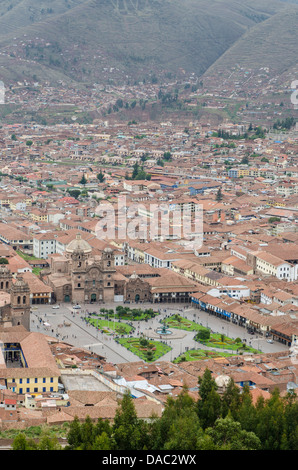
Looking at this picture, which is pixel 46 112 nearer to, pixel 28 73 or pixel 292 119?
pixel 28 73

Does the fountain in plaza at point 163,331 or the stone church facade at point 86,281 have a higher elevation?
the stone church facade at point 86,281

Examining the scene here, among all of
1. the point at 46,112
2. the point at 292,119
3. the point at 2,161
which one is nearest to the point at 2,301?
the point at 2,161

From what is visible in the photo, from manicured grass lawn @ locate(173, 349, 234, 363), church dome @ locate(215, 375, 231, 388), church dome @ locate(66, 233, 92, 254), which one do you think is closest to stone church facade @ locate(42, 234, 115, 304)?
church dome @ locate(66, 233, 92, 254)

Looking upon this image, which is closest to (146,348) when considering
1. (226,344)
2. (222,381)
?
(226,344)

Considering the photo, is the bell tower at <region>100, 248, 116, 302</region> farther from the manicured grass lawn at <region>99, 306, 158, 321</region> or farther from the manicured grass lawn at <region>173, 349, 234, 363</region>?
the manicured grass lawn at <region>173, 349, 234, 363</region>

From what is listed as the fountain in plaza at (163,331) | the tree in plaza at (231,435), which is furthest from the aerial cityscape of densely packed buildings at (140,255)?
the tree in plaza at (231,435)

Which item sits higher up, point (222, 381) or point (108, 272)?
point (222, 381)

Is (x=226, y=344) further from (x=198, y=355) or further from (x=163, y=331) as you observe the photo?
(x=163, y=331)

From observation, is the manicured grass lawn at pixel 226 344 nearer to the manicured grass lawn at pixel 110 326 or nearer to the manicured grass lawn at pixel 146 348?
the manicured grass lawn at pixel 146 348
